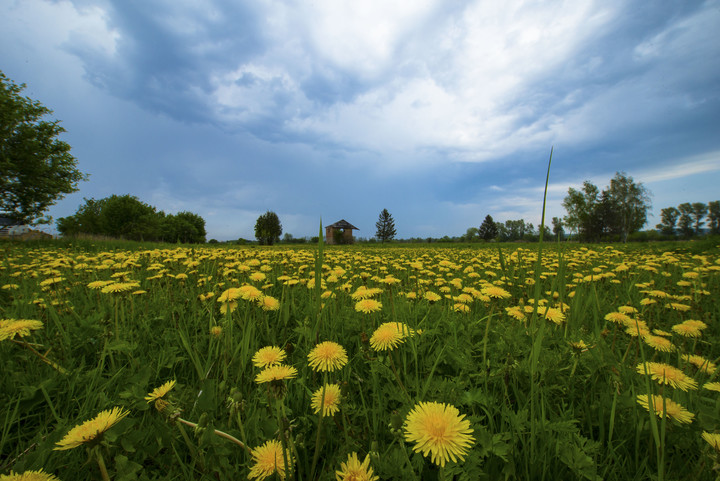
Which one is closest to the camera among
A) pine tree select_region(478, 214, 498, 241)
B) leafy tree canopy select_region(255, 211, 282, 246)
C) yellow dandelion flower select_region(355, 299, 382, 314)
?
yellow dandelion flower select_region(355, 299, 382, 314)

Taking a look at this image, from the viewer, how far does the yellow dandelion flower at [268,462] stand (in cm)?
76

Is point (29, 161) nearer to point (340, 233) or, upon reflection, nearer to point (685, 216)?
point (340, 233)

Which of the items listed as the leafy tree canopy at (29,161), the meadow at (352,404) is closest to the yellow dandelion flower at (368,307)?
the meadow at (352,404)

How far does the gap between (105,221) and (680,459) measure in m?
61.8

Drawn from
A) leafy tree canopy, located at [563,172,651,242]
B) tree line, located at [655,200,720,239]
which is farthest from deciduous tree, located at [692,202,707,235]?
leafy tree canopy, located at [563,172,651,242]

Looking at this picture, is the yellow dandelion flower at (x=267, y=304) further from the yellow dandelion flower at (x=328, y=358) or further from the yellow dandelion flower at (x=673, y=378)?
the yellow dandelion flower at (x=673, y=378)

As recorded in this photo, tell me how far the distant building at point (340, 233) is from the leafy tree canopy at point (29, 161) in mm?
37035

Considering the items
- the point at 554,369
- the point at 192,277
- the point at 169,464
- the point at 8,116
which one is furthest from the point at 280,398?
the point at 8,116

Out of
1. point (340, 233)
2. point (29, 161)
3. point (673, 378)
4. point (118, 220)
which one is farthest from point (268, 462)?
point (118, 220)

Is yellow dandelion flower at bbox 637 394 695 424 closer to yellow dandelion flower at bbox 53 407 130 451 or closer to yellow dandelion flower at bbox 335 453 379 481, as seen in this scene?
yellow dandelion flower at bbox 335 453 379 481

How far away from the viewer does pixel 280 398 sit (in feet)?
2.77

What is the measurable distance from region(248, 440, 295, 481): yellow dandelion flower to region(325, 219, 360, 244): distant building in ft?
170

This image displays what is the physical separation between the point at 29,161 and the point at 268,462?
1068 inches

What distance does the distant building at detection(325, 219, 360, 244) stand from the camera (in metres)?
55.9
